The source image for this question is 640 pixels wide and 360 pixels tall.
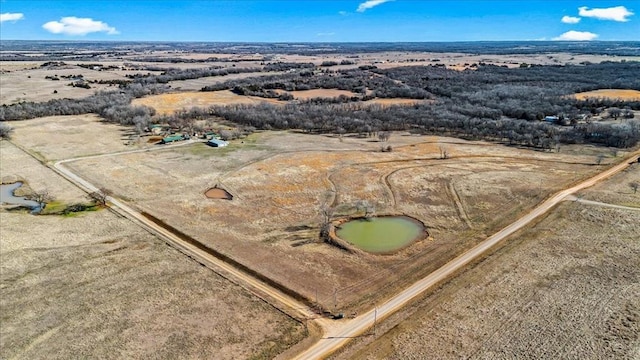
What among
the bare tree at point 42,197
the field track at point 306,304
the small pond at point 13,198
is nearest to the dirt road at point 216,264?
the field track at point 306,304

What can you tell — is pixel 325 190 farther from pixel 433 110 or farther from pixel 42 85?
pixel 42 85

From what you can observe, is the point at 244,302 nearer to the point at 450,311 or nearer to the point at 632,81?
the point at 450,311

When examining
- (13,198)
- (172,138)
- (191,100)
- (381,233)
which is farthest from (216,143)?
(191,100)

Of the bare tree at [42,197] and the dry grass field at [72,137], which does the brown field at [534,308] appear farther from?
the dry grass field at [72,137]

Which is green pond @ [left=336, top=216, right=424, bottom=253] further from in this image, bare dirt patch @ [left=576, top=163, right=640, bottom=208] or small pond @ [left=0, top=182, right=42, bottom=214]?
small pond @ [left=0, top=182, right=42, bottom=214]

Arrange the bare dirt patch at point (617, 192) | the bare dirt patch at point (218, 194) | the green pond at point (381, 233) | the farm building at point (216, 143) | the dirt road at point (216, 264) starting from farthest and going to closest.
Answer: the farm building at point (216, 143)
the bare dirt patch at point (218, 194)
the bare dirt patch at point (617, 192)
the green pond at point (381, 233)
the dirt road at point (216, 264)

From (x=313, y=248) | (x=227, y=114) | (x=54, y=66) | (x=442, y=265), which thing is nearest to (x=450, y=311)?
(x=442, y=265)
